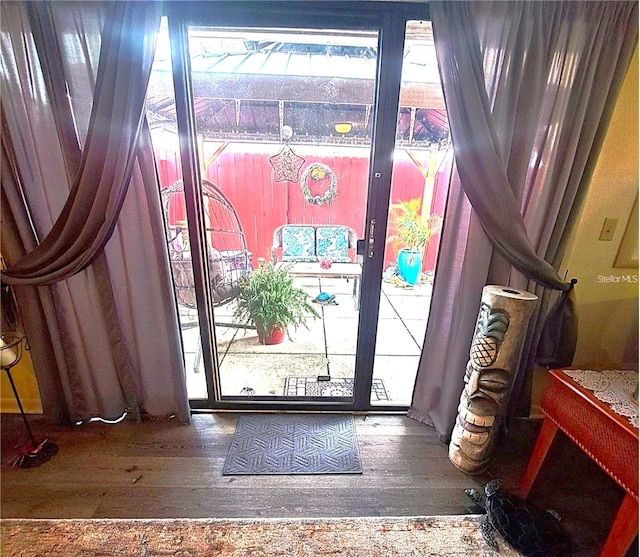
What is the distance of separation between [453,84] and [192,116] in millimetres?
1112

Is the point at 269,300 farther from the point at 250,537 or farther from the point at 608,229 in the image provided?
the point at 608,229

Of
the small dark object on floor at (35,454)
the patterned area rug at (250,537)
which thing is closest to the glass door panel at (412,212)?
the patterned area rug at (250,537)

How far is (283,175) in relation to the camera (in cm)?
198

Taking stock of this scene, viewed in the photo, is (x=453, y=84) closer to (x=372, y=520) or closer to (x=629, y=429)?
(x=629, y=429)

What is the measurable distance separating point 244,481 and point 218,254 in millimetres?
1421

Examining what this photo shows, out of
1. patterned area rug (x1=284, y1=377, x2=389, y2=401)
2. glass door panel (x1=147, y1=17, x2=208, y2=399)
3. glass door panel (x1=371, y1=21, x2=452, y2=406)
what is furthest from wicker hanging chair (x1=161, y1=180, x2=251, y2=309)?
glass door panel (x1=371, y1=21, x2=452, y2=406)

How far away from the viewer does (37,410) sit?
1767mm

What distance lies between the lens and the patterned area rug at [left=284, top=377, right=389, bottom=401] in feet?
6.56

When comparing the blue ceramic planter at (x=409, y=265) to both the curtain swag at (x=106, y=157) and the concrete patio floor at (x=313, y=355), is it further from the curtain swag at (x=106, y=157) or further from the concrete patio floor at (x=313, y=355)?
the curtain swag at (x=106, y=157)

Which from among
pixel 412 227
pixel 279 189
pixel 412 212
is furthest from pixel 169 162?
pixel 412 227

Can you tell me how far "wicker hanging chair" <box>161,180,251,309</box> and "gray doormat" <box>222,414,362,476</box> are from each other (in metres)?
0.82

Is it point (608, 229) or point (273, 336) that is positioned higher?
point (608, 229)

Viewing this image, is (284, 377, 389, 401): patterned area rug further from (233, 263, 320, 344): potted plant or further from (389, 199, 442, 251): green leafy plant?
(389, 199, 442, 251): green leafy plant

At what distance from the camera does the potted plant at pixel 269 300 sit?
2.29 metres
